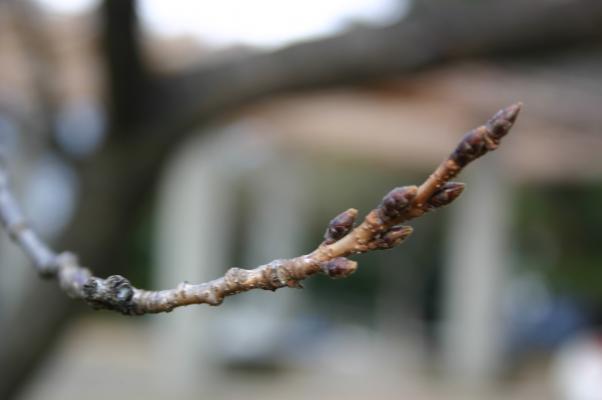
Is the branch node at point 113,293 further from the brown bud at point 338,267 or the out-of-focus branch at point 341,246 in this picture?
the brown bud at point 338,267

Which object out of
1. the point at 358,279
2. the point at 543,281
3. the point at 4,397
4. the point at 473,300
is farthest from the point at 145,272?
the point at 4,397

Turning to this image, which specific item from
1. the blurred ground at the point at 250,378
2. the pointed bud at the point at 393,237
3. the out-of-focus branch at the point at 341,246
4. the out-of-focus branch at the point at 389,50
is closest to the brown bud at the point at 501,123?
the out-of-focus branch at the point at 341,246

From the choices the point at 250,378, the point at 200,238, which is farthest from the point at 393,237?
the point at 250,378

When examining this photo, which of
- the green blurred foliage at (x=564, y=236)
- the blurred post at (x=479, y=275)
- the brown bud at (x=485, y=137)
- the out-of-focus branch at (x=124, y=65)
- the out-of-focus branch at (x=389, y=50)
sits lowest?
the brown bud at (x=485, y=137)

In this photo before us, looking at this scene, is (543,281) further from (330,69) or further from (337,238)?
(337,238)

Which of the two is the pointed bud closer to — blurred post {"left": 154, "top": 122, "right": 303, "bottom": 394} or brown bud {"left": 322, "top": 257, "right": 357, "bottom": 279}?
brown bud {"left": 322, "top": 257, "right": 357, "bottom": 279}

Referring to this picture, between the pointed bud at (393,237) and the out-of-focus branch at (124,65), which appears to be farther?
the out-of-focus branch at (124,65)
